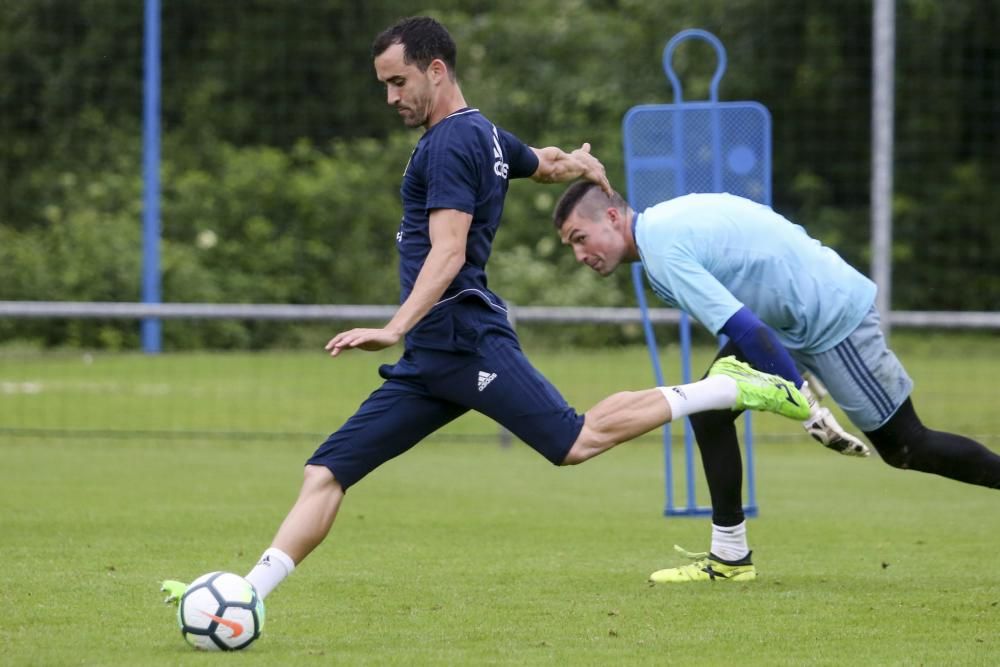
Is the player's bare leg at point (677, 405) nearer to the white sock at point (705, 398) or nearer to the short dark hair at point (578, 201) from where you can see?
the white sock at point (705, 398)

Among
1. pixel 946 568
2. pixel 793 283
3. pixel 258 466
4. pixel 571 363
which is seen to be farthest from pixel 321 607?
pixel 571 363

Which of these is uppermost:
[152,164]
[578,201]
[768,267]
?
[578,201]

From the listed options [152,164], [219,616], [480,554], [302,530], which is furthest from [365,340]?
[152,164]

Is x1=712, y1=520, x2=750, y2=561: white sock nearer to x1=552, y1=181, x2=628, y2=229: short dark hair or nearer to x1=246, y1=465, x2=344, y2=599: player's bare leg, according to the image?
x1=552, y1=181, x2=628, y2=229: short dark hair

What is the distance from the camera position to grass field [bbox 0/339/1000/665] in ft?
17.7

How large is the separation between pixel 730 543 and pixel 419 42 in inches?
97.4

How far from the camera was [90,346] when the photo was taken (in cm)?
1938

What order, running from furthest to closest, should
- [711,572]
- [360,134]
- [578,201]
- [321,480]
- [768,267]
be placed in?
[360,134] → [711,572] → [768,267] → [578,201] → [321,480]

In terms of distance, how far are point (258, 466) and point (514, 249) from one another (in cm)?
1144

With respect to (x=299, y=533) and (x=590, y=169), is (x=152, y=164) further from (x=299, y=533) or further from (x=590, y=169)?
(x=299, y=533)

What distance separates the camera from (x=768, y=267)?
247 inches

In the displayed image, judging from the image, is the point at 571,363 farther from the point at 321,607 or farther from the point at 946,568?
the point at 321,607

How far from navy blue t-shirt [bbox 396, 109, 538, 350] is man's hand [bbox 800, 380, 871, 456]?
3.81 feet

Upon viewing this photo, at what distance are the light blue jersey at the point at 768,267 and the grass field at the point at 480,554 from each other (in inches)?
40.9
